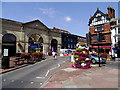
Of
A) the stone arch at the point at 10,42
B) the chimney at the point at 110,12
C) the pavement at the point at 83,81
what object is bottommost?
the pavement at the point at 83,81

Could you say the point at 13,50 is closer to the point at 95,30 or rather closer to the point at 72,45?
the point at 95,30

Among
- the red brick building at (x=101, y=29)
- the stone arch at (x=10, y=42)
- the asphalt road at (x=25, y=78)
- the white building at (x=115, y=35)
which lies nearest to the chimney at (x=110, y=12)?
the red brick building at (x=101, y=29)

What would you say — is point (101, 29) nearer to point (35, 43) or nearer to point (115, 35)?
point (115, 35)

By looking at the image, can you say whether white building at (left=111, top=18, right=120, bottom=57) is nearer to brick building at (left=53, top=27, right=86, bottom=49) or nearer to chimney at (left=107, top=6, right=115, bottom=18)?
chimney at (left=107, top=6, right=115, bottom=18)

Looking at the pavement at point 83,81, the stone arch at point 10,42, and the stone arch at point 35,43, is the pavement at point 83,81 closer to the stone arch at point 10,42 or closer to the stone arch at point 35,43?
the stone arch at point 10,42

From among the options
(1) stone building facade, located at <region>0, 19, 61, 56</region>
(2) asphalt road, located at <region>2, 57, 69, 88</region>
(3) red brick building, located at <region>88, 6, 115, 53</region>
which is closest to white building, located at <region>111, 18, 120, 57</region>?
(3) red brick building, located at <region>88, 6, 115, 53</region>

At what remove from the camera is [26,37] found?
1217 inches

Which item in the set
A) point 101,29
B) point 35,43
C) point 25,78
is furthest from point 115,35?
point 25,78

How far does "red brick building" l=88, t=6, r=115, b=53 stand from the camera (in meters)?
31.3

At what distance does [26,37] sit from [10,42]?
4.79 metres

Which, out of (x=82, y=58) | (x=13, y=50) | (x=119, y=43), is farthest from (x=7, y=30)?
(x=119, y=43)

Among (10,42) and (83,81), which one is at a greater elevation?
(10,42)

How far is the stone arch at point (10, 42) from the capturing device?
2635 centimetres

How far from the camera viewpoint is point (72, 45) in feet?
167
